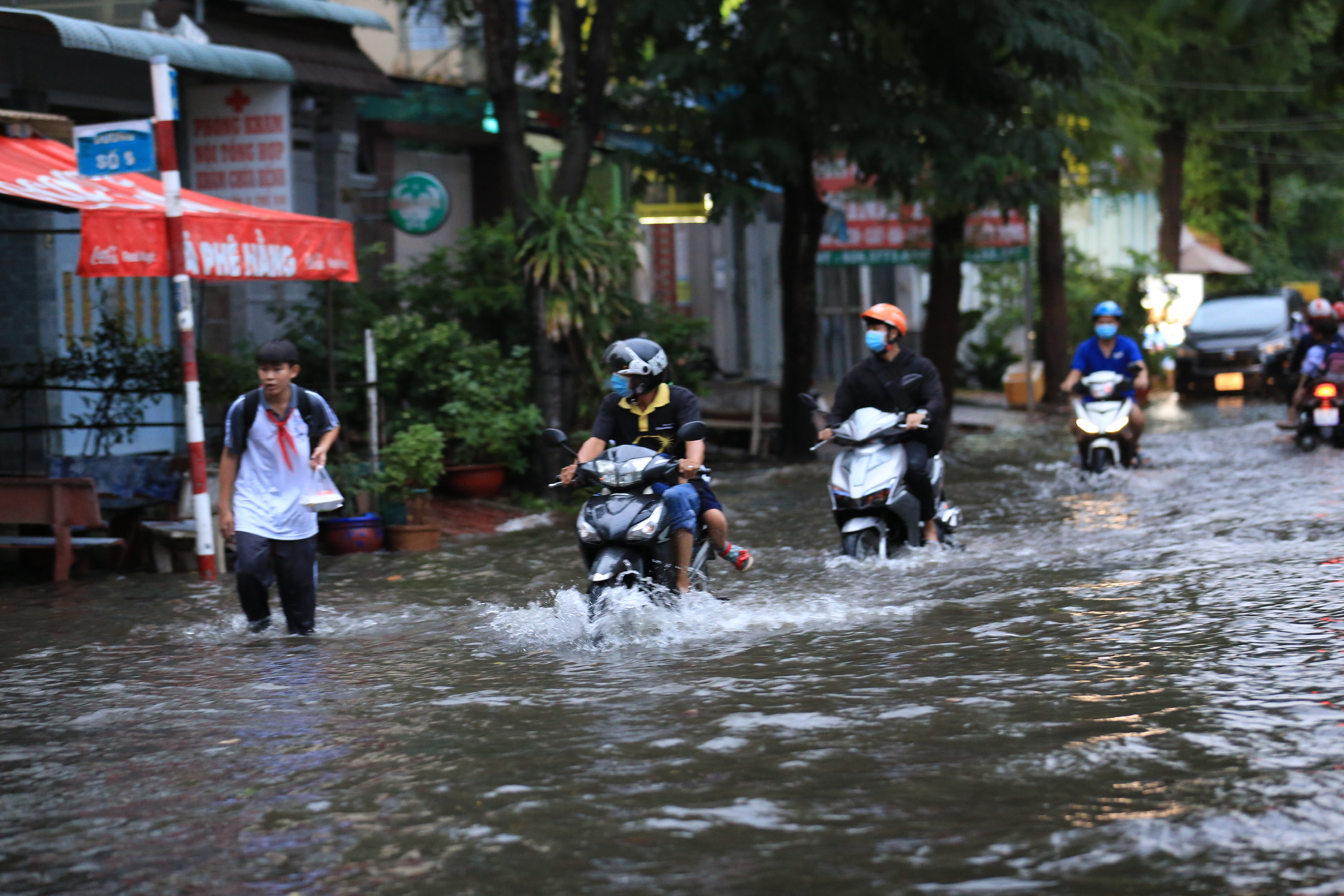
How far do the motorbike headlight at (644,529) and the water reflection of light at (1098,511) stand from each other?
5.26 m

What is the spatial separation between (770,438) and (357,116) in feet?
20.7

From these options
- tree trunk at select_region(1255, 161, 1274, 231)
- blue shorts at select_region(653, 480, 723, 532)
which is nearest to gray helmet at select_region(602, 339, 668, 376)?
blue shorts at select_region(653, 480, 723, 532)

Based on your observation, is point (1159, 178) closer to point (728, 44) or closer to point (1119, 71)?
point (1119, 71)

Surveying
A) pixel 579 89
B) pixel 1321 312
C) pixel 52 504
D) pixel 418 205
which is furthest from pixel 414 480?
pixel 1321 312

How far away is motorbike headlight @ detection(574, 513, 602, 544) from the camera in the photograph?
785cm

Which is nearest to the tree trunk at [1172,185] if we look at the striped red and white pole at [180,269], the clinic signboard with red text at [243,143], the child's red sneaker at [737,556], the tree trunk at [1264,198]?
the tree trunk at [1264,198]

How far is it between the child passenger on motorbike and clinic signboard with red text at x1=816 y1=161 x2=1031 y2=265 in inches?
579

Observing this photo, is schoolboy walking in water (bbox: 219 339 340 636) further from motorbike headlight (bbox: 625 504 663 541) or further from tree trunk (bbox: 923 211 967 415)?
tree trunk (bbox: 923 211 967 415)

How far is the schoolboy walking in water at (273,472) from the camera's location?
323 inches

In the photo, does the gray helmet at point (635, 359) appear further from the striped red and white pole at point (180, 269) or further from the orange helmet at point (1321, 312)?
the orange helmet at point (1321, 312)

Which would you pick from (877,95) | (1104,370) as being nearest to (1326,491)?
(1104,370)

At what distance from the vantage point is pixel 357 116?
18.6 meters

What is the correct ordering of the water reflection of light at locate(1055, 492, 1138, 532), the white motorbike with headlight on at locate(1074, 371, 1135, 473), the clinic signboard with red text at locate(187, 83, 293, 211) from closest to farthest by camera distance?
the water reflection of light at locate(1055, 492, 1138, 532) → the clinic signboard with red text at locate(187, 83, 293, 211) → the white motorbike with headlight on at locate(1074, 371, 1135, 473)

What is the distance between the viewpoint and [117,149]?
10203 mm
